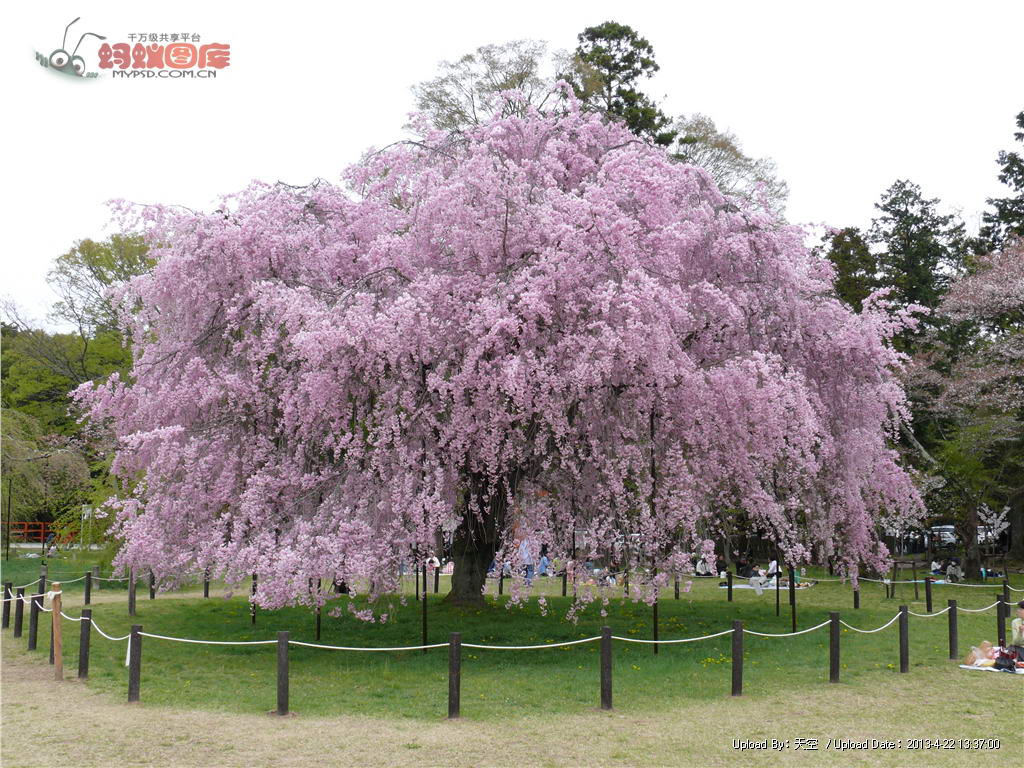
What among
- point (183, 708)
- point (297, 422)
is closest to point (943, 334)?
point (297, 422)

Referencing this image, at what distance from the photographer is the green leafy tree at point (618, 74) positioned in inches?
1174

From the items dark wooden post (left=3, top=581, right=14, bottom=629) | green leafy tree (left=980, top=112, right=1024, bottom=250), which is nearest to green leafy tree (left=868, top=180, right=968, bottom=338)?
green leafy tree (left=980, top=112, right=1024, bottom=250)

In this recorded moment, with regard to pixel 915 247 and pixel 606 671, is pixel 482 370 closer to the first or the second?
pixel 606 671

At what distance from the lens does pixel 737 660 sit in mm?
11578

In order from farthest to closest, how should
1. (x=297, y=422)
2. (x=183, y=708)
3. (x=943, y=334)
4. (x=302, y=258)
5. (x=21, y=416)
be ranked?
(x=943, y=334) < (x=21, y=416) < (x=302, y=258) < (x=297, y=422) < (x=183, y=708)

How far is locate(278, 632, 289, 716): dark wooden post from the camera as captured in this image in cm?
1043

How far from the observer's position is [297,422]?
14.8m

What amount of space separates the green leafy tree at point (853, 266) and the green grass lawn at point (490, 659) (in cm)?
1421

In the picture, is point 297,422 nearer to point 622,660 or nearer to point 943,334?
point 622,660

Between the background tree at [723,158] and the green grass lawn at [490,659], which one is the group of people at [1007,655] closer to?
the green grass lawn at [490,659]

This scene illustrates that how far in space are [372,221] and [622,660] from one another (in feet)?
29.2

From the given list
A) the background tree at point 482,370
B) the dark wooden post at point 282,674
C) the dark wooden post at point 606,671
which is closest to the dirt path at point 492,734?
the dark wooden post at point 282,674

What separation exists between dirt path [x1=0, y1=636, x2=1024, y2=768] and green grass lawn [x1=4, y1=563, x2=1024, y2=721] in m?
0.57

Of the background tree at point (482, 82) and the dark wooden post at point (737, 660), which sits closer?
the dark wooden post at point (737, 660)
